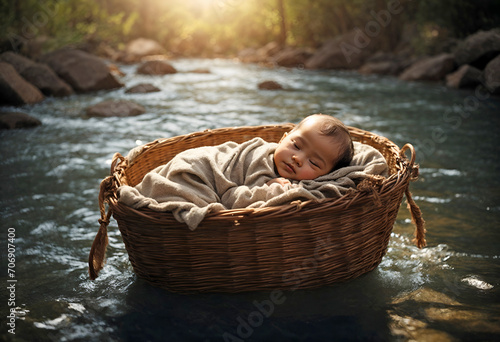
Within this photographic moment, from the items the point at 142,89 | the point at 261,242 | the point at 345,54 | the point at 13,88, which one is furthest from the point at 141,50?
the point at 261,242

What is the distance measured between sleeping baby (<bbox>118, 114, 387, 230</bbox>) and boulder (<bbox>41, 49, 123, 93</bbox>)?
6.20m

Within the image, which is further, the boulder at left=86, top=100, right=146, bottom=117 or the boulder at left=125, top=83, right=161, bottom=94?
the boulder at left=125, top=83, right=161, bottom=94

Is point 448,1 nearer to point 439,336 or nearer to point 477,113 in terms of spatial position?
point 477,113

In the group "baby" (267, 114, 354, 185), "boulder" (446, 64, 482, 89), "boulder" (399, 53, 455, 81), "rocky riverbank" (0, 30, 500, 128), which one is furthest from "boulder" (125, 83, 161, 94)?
"baby" (267, 114, 354, 185)

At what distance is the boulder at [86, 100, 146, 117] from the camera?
19.4 feet

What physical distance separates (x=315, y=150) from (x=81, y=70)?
6.87 m

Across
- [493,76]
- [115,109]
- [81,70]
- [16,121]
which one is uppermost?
[81,70]

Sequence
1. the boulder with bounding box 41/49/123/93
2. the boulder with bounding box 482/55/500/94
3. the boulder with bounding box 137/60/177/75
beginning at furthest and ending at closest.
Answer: the boulder with bounding box 137/60/177/75 → the boulder with bounding box 41/49/123/93 → the boulder with bounding box 482/55/500/94

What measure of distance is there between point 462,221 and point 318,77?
7610 mm

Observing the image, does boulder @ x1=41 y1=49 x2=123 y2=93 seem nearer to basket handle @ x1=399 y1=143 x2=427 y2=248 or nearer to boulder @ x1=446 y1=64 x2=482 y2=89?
boulder @ x1=446 y1=64 x2=482 y2=89

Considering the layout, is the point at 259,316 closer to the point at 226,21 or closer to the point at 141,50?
the point at 141,50

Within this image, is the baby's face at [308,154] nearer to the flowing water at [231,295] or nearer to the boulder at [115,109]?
the flowing water at [231,295]

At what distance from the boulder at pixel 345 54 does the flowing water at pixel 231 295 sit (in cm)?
661

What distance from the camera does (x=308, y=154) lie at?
218cm
